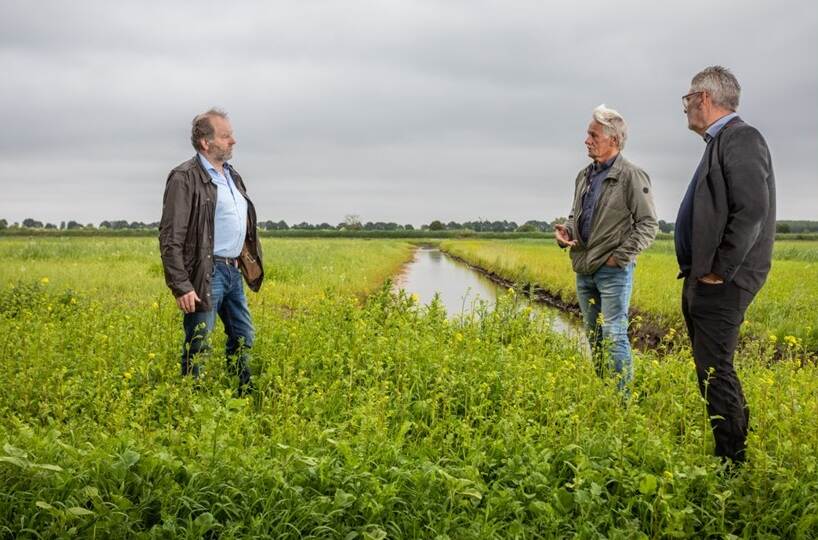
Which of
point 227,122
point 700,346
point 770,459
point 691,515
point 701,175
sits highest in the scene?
point 227,122

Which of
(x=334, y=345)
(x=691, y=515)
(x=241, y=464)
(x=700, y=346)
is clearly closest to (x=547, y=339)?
(x=334, y=345)

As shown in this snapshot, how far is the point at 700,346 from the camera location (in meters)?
3.85

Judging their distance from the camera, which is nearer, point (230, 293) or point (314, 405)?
point (314, 405)

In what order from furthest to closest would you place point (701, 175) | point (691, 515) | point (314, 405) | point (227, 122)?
1. point (227, 122)
2. point (314, 405)
3. point (701, 175)
4. point (691, 515)

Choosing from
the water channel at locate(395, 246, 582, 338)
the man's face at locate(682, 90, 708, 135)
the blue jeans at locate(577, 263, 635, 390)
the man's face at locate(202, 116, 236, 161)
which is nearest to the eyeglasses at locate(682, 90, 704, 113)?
the man's face at locate(682, 90, 708, 135)

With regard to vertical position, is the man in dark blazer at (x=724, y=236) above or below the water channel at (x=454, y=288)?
above

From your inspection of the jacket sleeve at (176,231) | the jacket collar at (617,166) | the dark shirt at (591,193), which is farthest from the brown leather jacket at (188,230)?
the jacket collar at (617,166)

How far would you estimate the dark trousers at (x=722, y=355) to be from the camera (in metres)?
3.76

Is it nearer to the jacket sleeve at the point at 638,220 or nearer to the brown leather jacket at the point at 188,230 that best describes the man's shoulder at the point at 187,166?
the brown leather jacket at the point at 188,230

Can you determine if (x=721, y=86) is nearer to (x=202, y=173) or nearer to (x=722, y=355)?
(x=722, y=355)

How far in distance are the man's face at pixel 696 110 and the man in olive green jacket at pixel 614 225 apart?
1.20 meters

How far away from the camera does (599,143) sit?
5.25 m

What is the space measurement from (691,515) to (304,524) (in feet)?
6.59

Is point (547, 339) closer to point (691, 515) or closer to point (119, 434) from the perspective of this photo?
point (691, 515)
